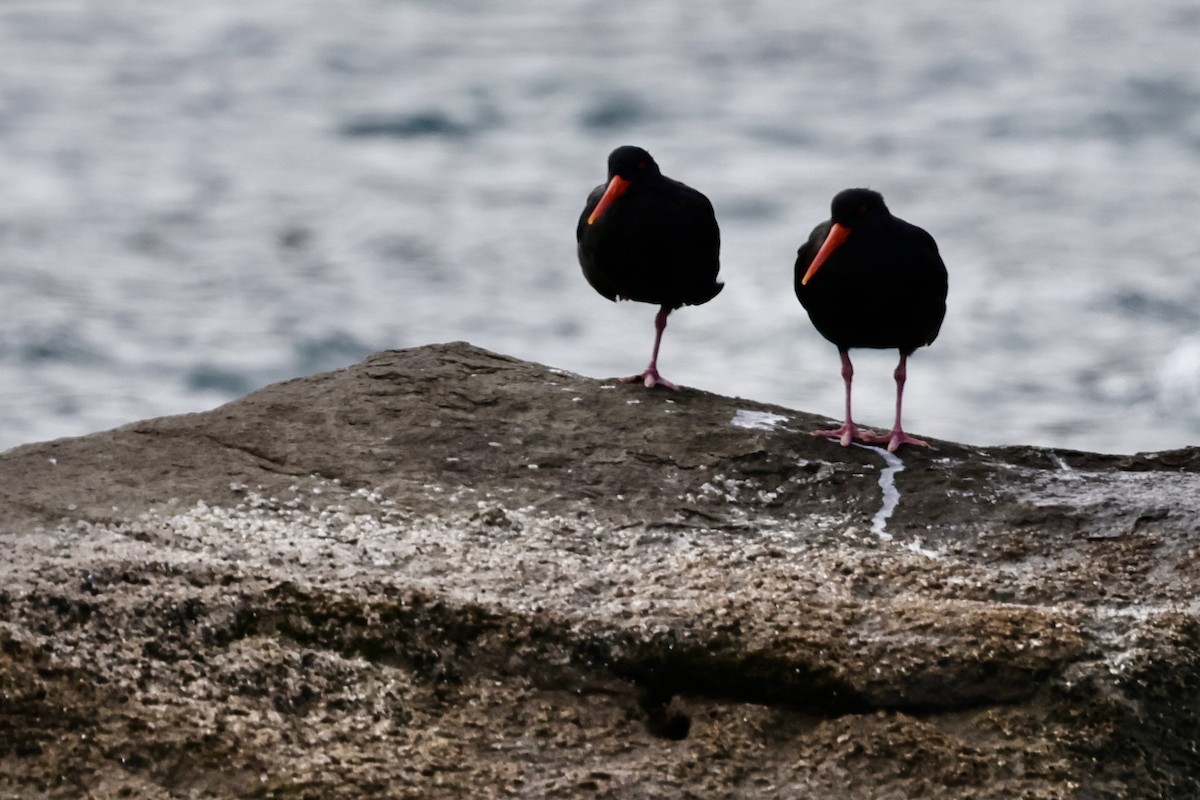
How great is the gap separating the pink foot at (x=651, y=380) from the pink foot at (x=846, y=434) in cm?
81

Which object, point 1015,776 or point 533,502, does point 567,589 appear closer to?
point 533,502

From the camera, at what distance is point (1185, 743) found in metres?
4.61

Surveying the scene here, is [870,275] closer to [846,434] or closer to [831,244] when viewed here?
[831,244]

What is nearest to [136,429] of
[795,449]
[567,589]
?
[567,589]

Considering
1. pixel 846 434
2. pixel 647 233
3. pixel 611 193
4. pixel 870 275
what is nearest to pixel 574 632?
pixel 846 434

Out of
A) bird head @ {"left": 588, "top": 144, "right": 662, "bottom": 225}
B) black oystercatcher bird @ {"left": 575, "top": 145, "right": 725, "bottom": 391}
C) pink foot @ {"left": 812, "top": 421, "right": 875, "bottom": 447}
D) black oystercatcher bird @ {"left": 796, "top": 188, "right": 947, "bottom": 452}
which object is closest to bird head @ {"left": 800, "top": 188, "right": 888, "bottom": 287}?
black oystercatcher bird @ {"left": 796, "top": 188, "right": 947, "bottom": 452}

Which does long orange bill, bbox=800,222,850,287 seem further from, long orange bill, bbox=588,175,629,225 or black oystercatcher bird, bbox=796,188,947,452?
long orange bill, bbox=588,175,629,225

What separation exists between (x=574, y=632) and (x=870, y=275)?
2632 millimetres

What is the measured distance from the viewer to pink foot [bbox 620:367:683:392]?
713 centimetres

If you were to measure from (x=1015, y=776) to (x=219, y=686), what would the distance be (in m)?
2.26

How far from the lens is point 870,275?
22.1 ft

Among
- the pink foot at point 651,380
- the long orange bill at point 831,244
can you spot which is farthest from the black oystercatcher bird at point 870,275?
the pink foot at point 651,380

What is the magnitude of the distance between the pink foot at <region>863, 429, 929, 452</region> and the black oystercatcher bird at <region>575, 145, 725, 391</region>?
4.01ft

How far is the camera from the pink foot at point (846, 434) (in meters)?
6.51
